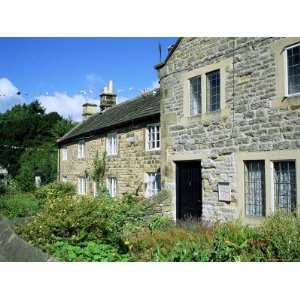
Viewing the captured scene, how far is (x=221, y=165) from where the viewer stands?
963 cm

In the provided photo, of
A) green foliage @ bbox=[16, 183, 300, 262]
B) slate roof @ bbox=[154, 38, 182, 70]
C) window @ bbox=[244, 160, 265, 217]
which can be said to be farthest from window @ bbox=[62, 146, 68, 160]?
window @ bbox=[244, 160, 265, 217]

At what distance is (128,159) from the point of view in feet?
48.4

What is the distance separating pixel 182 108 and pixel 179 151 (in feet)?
3.76

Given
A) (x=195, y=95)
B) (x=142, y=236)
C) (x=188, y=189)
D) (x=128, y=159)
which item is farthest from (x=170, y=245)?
(x=128, y=159)

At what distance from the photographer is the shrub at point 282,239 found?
6.48 metres

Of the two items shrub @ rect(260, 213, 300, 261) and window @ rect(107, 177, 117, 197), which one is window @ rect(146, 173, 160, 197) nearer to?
window @ rect(107, 177, 117, 197)

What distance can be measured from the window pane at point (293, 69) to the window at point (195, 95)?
9.00 ft

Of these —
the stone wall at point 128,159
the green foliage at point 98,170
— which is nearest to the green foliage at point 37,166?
the stone wall at point 128,159

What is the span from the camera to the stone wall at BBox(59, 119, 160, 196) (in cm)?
1383

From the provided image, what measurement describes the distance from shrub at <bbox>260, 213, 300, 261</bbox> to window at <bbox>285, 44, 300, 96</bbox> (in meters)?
2.60
